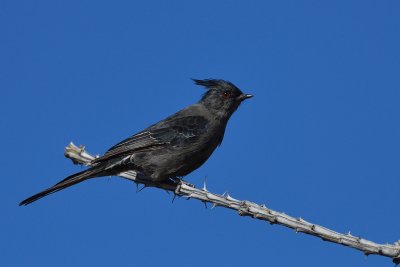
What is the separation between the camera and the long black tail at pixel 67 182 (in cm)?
804

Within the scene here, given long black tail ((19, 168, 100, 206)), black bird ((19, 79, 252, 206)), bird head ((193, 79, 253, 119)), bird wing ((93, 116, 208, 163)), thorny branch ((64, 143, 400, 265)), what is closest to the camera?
thorny branch ((64, 143, 400, 265))

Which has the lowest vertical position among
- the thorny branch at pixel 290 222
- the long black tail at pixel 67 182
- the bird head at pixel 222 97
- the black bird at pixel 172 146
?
the thorny branch at pixel 290 222

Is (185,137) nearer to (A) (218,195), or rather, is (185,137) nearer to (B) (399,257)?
(A) (218,195)

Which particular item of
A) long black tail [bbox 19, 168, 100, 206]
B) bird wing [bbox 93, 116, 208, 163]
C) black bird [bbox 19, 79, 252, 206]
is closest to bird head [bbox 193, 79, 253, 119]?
black bird [bbox 19, 79, 252, 206]

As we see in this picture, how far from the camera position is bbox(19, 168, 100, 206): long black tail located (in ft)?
26.4

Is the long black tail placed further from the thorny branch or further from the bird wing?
the thorny branch

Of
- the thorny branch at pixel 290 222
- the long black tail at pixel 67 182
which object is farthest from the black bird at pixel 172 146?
the thorny branch at pixel 290 222

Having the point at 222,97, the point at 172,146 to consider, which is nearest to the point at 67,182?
the point at 172,146

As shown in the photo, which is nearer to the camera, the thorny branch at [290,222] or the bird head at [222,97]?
the thorny branch at [290,222]

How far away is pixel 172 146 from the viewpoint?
952 centimetres

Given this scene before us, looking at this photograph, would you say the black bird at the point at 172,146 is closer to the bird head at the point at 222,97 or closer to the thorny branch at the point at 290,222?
the bird head at the point at 222,97

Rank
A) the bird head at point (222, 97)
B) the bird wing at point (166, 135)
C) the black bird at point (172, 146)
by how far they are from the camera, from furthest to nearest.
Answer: the bird head at point (222, 97), the bird wing at point (166, 135), the black bird at point (172, 146)

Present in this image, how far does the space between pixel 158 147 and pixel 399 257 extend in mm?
5492

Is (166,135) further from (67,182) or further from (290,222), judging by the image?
(290,222)
